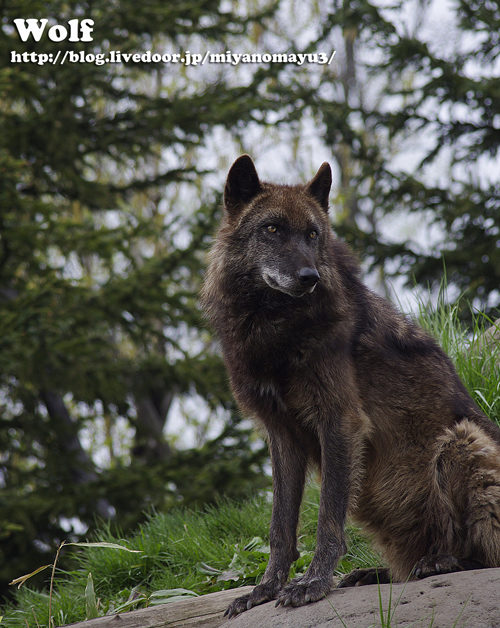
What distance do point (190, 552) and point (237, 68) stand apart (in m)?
14.3

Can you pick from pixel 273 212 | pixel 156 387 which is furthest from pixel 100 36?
pixel 273 212

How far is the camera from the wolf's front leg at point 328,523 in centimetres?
372

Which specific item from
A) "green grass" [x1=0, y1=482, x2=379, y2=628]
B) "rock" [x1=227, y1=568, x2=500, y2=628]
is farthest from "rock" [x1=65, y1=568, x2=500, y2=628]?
"green grass" [x1=0, y1=482, x2=379, y2=628]

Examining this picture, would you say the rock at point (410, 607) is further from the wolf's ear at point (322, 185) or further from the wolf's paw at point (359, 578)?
the wolf's ear at point (322, 185)

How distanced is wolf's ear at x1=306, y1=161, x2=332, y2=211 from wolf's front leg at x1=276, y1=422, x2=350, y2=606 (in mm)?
1579

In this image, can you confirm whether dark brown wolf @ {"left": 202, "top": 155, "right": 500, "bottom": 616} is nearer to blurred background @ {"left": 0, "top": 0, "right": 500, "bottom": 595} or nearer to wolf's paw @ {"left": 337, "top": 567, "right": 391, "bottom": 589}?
wolf's paw @ {"left": 337, "top": 567, "right": 391, "bottom": 589}

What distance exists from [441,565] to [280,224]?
2.17 m

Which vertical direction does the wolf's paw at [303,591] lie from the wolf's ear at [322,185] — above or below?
below

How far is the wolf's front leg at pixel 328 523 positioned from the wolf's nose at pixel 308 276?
0.81 m

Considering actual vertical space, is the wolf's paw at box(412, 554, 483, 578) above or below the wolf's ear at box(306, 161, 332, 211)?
below

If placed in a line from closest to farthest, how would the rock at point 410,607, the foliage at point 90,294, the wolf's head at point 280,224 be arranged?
the rock at point 410,607
the wolf's head at point 280,224
the foliage at point 90,294

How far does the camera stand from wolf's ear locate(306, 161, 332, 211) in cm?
470

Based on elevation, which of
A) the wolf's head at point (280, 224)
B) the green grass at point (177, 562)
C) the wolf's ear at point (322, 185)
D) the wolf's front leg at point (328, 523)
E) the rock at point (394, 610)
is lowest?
the green grass at point (177, 562)

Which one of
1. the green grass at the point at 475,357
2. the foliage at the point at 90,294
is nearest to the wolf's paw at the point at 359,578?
the green grass at the point at 475,357
